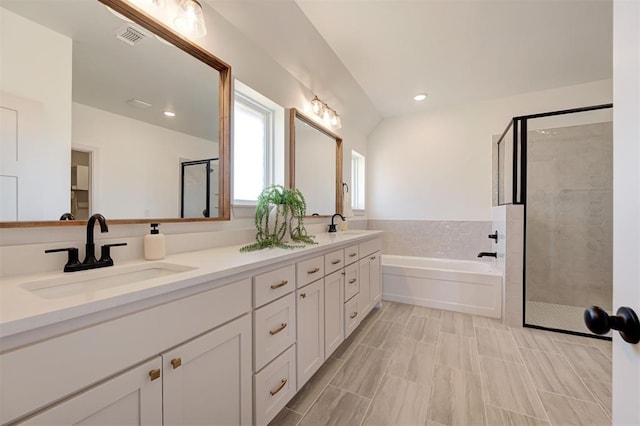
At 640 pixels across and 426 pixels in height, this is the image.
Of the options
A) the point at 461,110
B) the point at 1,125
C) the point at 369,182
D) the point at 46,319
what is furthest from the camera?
the point at 369,182

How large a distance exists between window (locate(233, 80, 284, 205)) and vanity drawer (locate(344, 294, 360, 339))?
1.09 meters

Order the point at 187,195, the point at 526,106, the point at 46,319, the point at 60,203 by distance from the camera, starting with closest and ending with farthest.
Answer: the point at 46,319 < the point at 60,203 < the point at 187,195 < the point at 526,106

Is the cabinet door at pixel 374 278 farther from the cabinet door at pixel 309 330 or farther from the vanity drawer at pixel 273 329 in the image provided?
the vanity drawer at pixel 273 329

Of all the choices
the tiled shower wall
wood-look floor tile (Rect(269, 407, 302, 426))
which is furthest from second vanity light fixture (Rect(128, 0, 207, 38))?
the tiled shower wall

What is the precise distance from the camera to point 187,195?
1.42 m

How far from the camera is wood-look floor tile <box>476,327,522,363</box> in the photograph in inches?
76.9

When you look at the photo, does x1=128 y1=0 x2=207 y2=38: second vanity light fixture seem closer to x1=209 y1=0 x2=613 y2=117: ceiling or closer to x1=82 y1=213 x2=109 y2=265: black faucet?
x1=209 y1=0 x2=613 y2=117: ceiling

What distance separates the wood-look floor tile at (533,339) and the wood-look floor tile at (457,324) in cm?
34

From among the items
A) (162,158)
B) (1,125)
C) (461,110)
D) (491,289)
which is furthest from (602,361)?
(1,125)

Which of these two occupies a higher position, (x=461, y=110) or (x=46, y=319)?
(x=461, y=110)

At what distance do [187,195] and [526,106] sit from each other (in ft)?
12.7

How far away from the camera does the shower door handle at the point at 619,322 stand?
43cm

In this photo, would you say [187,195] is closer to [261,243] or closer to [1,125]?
[261,243]

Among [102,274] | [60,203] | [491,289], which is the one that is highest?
[60,203]
